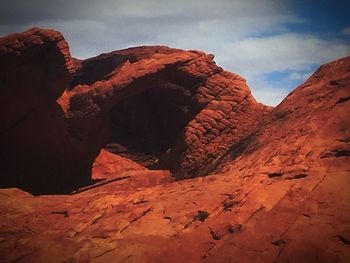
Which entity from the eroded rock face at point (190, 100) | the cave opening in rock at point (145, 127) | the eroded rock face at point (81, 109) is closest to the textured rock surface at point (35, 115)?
the eroded rock face at point (81, 109)

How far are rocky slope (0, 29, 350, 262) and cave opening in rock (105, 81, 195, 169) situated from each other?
4115 millimetres

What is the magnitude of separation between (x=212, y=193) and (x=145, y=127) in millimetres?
13276

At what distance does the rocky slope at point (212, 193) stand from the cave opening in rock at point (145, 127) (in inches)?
162

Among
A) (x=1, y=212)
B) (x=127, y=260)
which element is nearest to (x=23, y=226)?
(x=1, y=212)

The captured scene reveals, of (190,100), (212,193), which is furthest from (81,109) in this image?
(212,193)

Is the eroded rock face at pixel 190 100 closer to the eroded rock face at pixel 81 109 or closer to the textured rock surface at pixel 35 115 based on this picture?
the eroded rock face at pixel 81 109

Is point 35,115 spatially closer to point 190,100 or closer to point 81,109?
point 81,109

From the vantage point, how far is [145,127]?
18.8 meters

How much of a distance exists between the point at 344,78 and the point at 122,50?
14.1m

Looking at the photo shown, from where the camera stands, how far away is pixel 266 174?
5.66 metres

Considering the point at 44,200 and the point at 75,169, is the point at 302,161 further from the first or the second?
the point at 75,169

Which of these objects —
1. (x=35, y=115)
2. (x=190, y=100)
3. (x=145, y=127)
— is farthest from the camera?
(x=145, y=127)

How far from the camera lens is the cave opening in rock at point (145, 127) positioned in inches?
666

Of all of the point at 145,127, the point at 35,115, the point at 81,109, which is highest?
the point at 81,109
